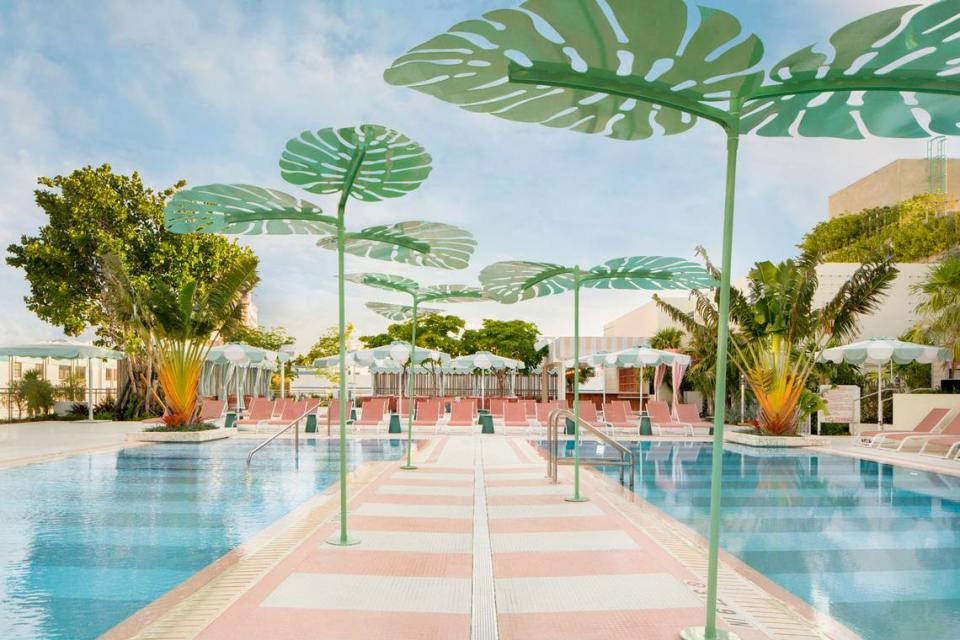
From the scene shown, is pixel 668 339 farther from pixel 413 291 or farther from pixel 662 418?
pixel 413 291

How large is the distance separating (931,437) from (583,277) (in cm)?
981

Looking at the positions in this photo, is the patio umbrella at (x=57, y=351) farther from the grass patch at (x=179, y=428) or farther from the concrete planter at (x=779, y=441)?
the concrete planter at (x=779, y=441)

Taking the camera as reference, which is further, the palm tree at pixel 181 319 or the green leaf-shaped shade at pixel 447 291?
the palm tree at pixel 181 319

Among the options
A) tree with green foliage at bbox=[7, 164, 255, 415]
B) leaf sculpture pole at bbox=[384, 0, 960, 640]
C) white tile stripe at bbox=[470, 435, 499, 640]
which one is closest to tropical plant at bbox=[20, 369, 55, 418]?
tree with green foliage at bbox=[7, 164, 255, 415]

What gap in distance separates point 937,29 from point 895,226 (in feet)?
158

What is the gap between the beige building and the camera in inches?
2044

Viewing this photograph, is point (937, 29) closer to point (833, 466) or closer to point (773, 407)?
point (833, 466)

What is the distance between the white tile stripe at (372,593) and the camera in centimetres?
444

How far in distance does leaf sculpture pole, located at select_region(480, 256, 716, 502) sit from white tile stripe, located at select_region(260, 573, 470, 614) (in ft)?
11.0

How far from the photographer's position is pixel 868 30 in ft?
11.0

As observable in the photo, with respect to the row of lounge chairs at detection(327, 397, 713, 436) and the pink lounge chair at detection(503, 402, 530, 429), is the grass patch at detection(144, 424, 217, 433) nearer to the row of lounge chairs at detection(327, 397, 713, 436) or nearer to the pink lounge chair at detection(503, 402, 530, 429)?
the row of lounge chairs at detection(327, 397, 713, 436)

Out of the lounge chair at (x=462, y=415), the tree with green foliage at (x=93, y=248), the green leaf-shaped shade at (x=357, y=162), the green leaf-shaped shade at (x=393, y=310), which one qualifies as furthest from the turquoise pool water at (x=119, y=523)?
the tree with green foliage at (x=93, y=248)

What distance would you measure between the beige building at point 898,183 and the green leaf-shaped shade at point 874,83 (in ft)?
176

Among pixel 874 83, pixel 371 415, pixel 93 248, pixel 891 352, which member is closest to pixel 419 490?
pixel 874 83
